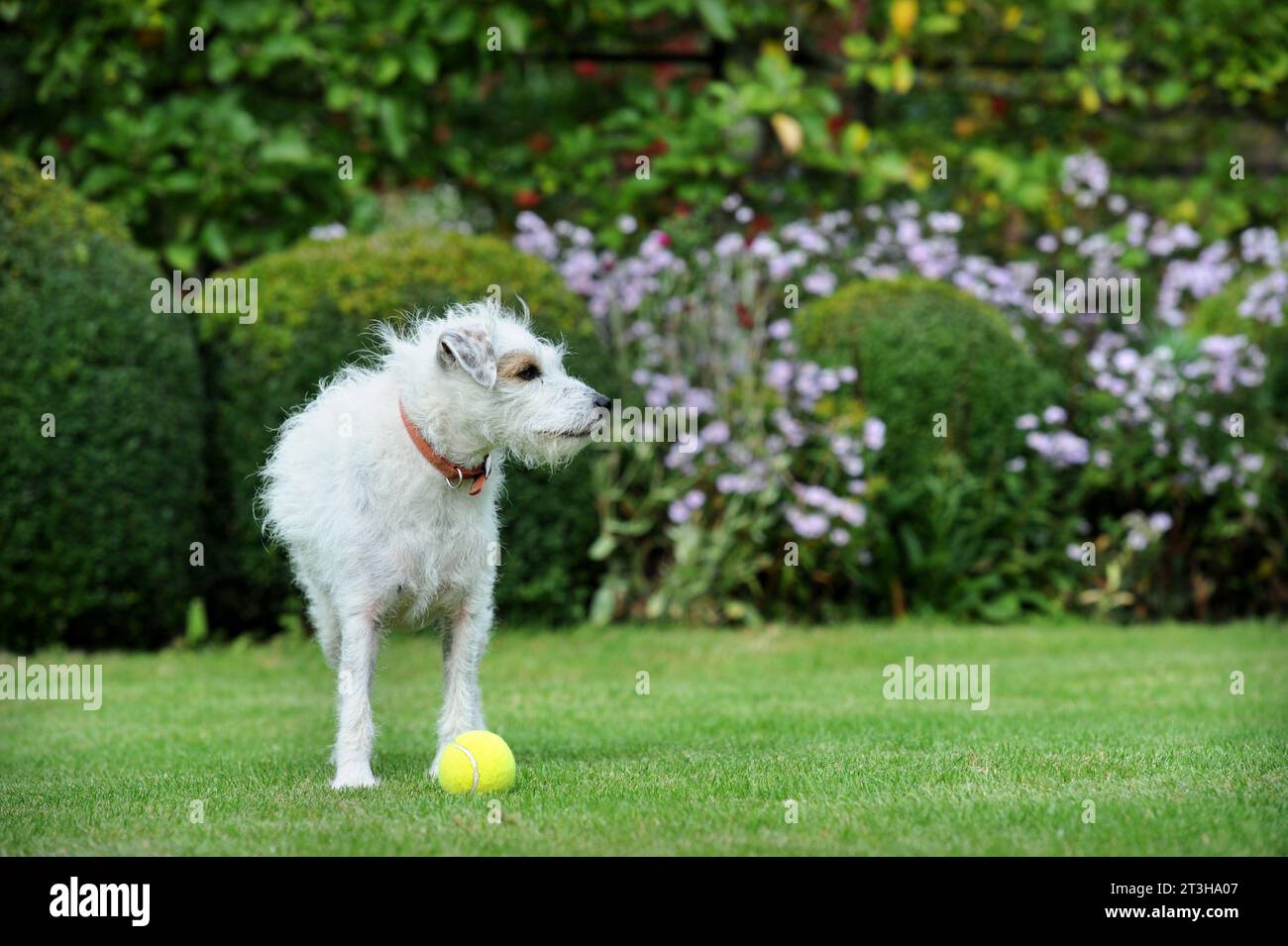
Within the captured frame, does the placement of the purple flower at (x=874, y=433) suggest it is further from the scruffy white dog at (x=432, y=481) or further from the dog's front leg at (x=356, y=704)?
the dog's front leg at (x=356, y=704)

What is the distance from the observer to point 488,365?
5309 mm

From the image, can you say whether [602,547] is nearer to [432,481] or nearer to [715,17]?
[715,17]

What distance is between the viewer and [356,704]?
17.5ft

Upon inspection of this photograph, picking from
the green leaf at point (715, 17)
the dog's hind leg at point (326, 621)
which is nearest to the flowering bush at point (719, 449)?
the green leaf at point (715, 17)

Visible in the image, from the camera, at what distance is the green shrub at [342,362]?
9.34 metres

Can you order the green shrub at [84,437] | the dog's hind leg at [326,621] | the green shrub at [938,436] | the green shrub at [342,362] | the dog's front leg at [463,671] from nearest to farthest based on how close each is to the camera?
the dog's front leg at [463,671] → the dog's hind leg at [326,621] → the green shrub at [84,437] → the green shrub at [342,362] → the green shrub at [938,436]

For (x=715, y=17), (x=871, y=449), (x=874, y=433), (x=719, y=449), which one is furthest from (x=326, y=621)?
(x=715, y=17)

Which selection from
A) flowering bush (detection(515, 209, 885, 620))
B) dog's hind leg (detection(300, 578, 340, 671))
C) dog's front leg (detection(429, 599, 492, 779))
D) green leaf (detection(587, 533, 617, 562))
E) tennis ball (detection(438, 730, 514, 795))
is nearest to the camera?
tennis ball (detection(438, 730, 514, 795))

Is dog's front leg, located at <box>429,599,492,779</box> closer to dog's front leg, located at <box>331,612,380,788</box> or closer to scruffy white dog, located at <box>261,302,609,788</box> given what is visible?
scruffy white dog, located at <box>261,302,609,788</box>

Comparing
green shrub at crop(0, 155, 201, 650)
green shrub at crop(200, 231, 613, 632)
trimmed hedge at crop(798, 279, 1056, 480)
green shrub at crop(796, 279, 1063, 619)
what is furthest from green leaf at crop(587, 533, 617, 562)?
green shrub at crop(0, 155, 201, 650)

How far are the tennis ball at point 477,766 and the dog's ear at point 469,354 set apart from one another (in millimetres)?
1173

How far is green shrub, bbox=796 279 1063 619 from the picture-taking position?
393 inches

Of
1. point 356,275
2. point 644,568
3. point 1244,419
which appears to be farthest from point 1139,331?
point 356,275

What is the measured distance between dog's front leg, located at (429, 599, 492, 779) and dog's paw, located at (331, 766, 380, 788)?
1.09ft
